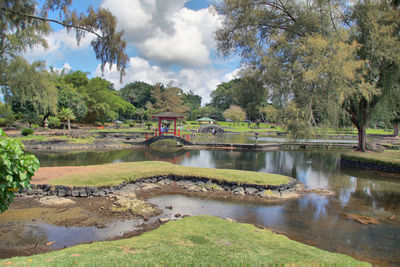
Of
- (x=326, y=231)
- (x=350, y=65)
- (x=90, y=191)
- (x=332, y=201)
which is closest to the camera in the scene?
(x=326, y=231)

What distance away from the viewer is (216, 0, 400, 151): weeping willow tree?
47.4 feet

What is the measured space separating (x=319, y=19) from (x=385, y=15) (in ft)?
14.5

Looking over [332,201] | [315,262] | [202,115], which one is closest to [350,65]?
[332,201]

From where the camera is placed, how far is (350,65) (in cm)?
1453

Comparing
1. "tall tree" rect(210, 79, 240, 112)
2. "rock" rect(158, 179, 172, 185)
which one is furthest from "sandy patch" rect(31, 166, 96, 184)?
"tall tree" rect(210, 79, 240, 112)

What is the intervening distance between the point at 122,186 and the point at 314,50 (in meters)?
12.1

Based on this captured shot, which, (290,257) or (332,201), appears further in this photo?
(332,201)

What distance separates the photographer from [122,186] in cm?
1159

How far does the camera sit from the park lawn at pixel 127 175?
11.3m

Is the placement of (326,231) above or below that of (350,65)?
below

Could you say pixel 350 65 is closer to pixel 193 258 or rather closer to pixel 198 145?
pixel 193 258

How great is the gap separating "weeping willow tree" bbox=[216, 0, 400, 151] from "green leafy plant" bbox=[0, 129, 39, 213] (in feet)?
43.0

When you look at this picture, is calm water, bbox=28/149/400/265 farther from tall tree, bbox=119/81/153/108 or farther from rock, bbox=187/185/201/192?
tall tree, bbox=119/81/153/108

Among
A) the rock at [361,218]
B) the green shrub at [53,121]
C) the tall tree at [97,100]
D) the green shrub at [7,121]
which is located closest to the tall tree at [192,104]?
the tall tree at [97,100]
